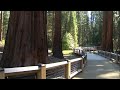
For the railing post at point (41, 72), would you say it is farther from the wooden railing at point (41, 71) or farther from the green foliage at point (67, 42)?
the green foliage at point (67, 42)

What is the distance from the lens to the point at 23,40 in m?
12.0

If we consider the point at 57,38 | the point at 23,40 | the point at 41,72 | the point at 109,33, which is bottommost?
the point at 41,72

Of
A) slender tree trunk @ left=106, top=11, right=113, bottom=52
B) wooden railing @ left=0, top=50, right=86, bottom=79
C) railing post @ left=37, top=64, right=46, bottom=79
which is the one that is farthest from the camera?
slender tree trunk @ left=106, top=11, right=113, bottom=52

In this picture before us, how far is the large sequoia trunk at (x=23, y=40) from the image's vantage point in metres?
11.9

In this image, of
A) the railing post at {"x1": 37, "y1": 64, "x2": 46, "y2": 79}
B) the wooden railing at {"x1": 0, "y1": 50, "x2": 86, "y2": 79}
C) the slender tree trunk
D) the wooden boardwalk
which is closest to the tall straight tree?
the wooden boardwalk

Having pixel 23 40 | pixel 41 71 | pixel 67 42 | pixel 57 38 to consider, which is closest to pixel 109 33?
pixel 57 38

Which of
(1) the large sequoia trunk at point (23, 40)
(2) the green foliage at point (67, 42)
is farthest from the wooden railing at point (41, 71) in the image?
(2) the green foliage at point (67, 42)

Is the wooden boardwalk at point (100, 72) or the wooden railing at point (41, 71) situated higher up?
the wooden railing at point (41, 71)

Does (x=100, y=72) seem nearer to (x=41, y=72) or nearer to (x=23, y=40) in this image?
(x=23, y=40)

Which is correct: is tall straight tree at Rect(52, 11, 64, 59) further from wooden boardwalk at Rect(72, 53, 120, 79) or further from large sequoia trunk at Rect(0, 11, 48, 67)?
large sequoia trunk at Rect(0, 11, 48, 67)

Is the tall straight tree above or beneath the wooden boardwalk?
above

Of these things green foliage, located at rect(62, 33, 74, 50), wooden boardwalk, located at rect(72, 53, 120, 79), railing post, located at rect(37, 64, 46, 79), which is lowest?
wooden boardwalk, located at rect(72, 53, 120, 79)

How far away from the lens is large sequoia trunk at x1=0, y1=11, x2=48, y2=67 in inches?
468
